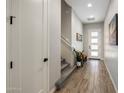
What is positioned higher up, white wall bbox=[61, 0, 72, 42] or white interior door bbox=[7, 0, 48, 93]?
white wall bbox=[61, 0, 72, 42]

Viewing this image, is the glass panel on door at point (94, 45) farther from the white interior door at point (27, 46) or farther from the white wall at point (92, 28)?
the white interior door at point (27, 46)

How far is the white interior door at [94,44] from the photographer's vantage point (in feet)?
28.1

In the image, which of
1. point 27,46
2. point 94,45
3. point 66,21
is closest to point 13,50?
point 27,46

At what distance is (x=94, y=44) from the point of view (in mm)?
8758

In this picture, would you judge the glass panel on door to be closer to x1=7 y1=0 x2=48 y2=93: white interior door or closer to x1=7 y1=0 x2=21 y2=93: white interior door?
x1=7 y1=0 x2=48 y2=93: white interior door

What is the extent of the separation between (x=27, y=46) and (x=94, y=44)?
304 inches

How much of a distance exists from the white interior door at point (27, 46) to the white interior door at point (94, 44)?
273 inches

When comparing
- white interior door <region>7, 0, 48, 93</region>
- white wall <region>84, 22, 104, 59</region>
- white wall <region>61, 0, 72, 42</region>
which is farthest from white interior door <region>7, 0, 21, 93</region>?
white wall <region>84, 22, 104, 59</region>

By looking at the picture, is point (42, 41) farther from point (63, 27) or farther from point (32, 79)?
point (63, 27)

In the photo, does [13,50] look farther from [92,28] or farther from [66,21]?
[92,28]

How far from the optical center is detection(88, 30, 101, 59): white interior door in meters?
8.57

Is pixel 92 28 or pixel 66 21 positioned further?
pixel 92 28

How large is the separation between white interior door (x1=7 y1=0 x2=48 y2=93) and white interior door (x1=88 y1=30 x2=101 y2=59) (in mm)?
6947

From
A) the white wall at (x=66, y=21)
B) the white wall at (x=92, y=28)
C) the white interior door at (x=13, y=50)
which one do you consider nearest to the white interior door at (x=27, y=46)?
the white interior door at (x=13, y=50)
